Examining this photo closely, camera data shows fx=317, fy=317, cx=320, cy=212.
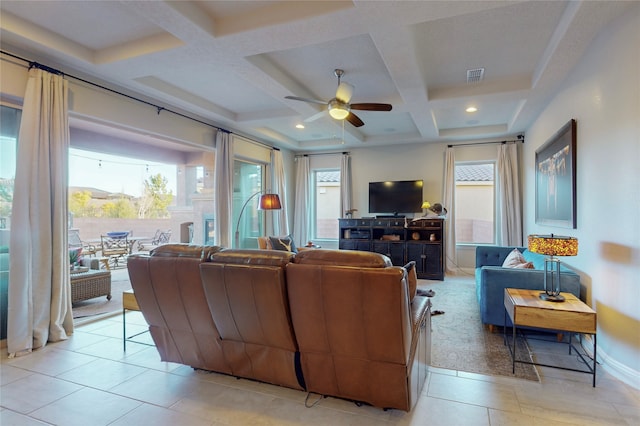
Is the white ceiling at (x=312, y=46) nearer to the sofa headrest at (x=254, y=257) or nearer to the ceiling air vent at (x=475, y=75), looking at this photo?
the ceiling air vent at (x=475, y=75)

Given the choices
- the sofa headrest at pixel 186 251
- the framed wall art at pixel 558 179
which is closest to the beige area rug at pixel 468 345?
the framed wall art at pixel 558 179

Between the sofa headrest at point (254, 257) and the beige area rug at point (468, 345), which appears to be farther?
the beige area rug at point (468, 345)

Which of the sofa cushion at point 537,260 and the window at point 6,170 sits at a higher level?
the window at point 6,170

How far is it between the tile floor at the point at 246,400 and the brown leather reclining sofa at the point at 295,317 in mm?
109

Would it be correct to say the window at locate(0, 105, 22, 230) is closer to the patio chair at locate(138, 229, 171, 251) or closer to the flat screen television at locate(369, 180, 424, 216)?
the flat screen television at locate(369, 180, 424, 216)

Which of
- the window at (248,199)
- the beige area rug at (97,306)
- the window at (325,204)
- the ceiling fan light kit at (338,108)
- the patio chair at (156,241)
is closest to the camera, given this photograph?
the ceiling fan light kit at (338,108)

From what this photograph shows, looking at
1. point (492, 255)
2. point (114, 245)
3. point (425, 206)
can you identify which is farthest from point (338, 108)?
point (114, 245)

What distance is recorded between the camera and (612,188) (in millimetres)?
2543

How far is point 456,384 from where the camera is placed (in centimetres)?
229

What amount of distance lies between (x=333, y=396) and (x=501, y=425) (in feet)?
3.25

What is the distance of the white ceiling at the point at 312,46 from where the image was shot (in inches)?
97.3

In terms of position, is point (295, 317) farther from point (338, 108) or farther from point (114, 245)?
point (114, 245)

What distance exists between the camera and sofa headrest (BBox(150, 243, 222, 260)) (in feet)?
7.11

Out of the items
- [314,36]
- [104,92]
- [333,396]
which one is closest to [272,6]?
[314,36]
